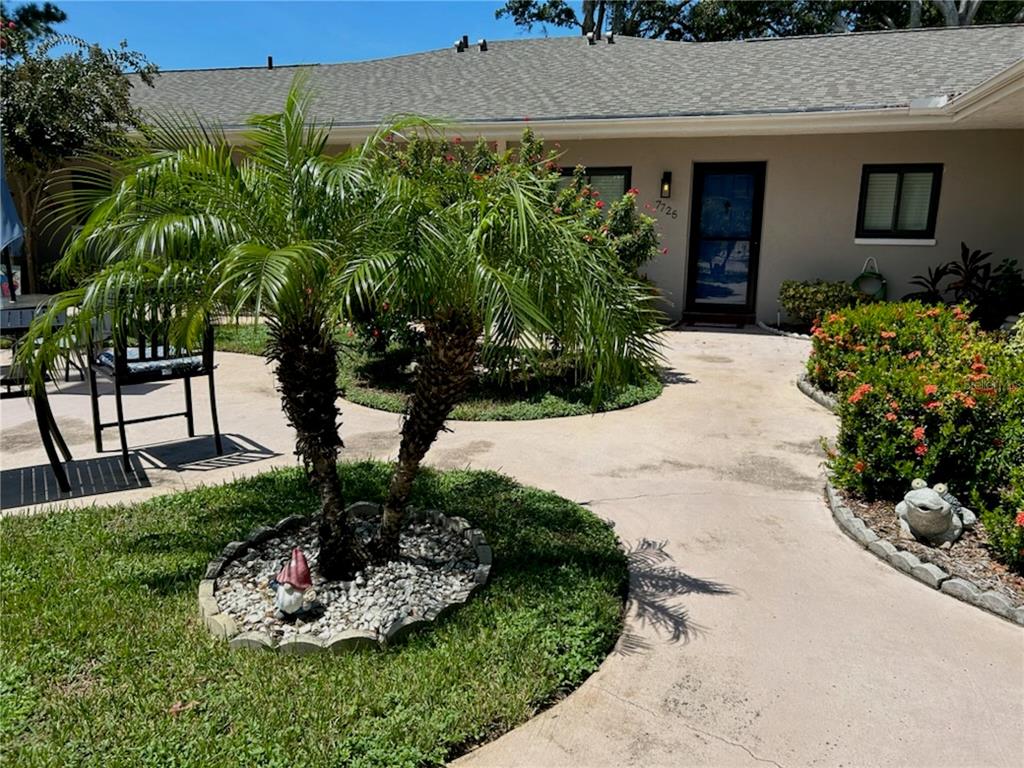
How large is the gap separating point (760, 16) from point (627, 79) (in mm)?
18545

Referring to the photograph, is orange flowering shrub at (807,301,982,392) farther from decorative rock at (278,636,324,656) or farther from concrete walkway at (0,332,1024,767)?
decorative rock at (278,636,324,656)


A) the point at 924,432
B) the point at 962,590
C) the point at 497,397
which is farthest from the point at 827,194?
the point at 962,590

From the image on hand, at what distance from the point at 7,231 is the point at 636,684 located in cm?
560

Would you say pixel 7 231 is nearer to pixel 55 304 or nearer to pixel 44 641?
pixel 55 304

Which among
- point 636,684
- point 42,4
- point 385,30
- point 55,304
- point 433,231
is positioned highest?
point 42,4

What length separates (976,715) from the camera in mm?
2709

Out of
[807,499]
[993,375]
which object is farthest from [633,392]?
[993,375]

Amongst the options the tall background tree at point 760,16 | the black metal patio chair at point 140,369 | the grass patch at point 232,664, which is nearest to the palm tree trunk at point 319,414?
the grass patch at point 232,664

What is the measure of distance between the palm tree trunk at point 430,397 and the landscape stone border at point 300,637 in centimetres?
49

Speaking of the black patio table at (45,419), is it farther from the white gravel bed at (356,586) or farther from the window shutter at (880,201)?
the window shutter at (880,201)

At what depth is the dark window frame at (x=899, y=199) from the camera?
10609 mm

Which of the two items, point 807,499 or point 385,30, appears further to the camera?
point 385,30

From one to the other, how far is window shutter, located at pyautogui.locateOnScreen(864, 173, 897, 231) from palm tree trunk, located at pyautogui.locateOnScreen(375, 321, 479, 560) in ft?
32.4

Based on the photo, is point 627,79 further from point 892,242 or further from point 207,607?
point 207,607
